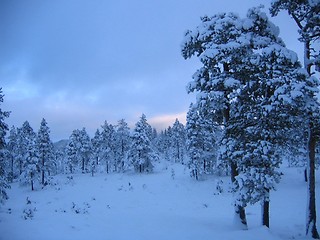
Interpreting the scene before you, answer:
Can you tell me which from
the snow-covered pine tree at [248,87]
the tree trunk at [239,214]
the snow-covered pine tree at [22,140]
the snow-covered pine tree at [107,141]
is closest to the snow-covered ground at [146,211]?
the tree trunk at [239,214]

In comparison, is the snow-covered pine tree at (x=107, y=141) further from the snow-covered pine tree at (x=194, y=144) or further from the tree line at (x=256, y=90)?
the tree line at (x=256, y=90)

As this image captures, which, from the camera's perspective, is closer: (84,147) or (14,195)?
(14,195)

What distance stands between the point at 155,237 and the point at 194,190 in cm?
2793

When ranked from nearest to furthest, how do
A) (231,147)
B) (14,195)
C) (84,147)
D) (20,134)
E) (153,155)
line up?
1. (231,147)
2. (14,195)
3. (153,155)
4. (20,134)
5. (84,147)

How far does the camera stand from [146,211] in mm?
25344

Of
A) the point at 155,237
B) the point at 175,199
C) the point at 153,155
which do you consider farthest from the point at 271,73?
the point at 153,155

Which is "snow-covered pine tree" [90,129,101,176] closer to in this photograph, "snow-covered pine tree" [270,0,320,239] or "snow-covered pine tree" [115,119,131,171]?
"snow-covered pine tree" [115,119,131,171]

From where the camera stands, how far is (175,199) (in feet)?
113

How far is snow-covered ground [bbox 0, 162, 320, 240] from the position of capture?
1204 centimetres

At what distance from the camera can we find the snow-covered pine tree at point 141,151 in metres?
54.9

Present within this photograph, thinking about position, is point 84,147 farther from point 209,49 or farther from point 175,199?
point 209,49

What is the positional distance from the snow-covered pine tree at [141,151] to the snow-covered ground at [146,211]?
350cm

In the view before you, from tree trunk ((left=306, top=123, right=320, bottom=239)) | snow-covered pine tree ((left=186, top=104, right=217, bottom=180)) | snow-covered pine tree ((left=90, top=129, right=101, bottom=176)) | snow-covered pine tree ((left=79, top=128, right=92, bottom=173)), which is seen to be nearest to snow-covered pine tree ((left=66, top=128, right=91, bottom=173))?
snow-covered pine tree ((left=79, top=128, right=92, bottom=173))

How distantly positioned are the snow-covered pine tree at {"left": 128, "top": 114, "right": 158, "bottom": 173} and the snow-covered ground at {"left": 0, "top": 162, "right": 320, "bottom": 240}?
350cm
